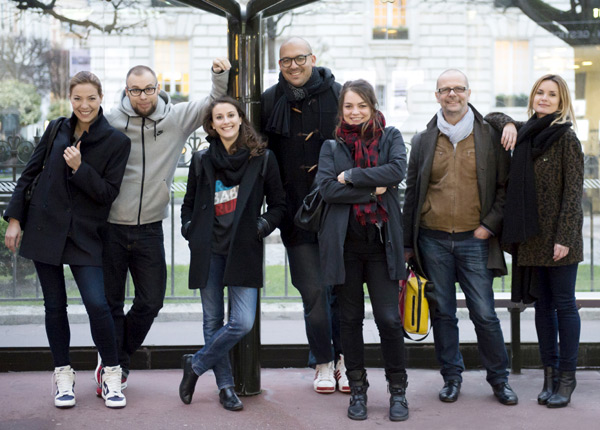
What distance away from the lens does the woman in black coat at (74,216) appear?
4832mm

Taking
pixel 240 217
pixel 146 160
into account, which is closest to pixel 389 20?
pixel 146 160

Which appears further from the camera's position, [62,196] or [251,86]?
[251,86]

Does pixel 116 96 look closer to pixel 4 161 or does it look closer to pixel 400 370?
pixel 4 161

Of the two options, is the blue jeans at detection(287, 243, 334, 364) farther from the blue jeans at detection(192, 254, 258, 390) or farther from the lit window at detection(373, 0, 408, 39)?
the lit window at detection(373, 0, 408, 39)

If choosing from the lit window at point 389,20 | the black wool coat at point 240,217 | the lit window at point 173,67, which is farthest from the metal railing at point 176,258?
the black wool coat at point 240,217

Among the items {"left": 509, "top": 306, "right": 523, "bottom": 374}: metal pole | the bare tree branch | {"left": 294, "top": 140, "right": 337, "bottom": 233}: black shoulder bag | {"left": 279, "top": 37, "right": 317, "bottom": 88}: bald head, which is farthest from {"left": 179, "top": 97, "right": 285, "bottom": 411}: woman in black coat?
the bare tree branch

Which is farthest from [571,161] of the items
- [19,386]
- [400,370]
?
[19,386]

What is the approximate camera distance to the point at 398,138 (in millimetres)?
4844

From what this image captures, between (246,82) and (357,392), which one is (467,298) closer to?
(357,392)

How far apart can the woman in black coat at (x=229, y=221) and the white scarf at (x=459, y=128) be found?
0.98 metres

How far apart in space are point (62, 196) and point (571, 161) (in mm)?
2763

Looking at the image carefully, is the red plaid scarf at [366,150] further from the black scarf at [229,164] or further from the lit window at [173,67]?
the lit window at [173,67]

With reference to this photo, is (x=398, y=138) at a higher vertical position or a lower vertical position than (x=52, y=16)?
lower

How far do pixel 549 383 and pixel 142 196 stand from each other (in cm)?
254
